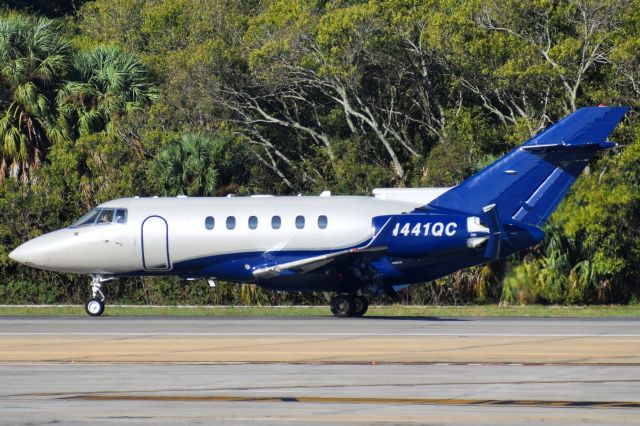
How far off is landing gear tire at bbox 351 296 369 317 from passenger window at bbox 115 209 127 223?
19.4 feet

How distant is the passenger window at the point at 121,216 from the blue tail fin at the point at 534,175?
25.4 ft

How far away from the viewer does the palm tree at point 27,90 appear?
133ft

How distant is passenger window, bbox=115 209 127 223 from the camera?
30.7 m

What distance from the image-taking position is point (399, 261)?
29.3 meters

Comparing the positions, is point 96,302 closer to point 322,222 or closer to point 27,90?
point 322,222

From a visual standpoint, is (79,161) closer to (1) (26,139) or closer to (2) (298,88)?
(1) (26,139)

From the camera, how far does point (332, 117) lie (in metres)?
43.6

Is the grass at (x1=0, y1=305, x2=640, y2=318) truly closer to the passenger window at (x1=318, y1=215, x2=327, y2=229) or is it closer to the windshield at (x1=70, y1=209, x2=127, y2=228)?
Result: the windshield at (x1=70, y1=209, x2=127, y2=228)

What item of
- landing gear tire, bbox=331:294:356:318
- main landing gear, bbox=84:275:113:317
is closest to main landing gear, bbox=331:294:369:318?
landing gear tire, bbox=331:294:356:318

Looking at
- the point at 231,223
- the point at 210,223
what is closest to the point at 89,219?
the point at 210,223

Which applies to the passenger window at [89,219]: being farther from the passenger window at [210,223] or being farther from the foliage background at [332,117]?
the foliage background at [332,117]

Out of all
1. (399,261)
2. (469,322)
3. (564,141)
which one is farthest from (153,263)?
(564,141)

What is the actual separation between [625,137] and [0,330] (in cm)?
2125

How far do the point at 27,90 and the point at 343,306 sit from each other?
16.3 metres
